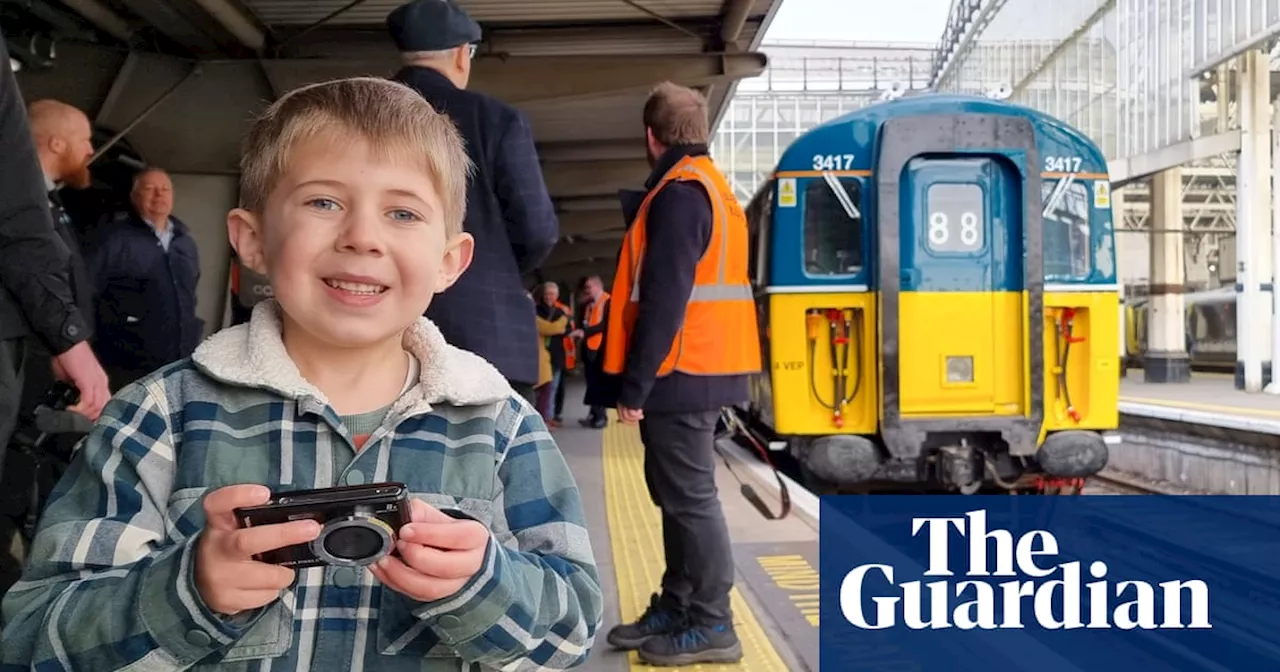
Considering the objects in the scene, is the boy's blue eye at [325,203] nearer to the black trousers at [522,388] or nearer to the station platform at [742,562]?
the black trousers at [522,388]

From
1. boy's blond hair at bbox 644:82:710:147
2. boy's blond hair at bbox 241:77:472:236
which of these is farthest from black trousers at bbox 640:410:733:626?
boy's blond hair at bbox 241:77:472:236

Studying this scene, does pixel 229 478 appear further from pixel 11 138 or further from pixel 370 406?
pixel 11 138

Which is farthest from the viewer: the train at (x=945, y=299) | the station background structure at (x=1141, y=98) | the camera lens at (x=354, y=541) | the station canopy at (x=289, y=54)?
the station background structure at (x=1141, y=98)

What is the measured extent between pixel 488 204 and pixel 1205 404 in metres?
11.7

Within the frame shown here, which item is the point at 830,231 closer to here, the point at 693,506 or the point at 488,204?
the point at 693,506

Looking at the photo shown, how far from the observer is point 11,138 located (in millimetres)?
2148

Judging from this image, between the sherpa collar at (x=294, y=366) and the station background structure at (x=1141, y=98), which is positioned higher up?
the station background structure at (x=1141, y=98)

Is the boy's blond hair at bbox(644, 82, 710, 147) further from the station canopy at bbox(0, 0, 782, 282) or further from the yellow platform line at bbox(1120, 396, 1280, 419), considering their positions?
the yellow platform line at bbox(1120, 396, 1280, 419)

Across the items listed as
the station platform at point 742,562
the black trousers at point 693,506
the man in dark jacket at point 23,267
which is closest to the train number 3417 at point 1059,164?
the station platform at point 742,562

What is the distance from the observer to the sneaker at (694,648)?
10.9 ft

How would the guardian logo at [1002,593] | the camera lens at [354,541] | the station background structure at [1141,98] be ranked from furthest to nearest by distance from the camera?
the station background structure at [1141,98] < the guardian logo at [1002,593] < the camera lens at [354,541]

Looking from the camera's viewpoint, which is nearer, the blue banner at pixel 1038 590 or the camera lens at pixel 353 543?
the camera lens at pixel 353 543

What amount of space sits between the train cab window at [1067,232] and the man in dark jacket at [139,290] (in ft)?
17.2

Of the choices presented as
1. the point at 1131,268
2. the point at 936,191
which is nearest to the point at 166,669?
the point at 936,191
